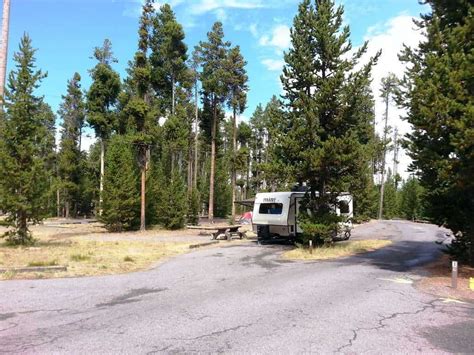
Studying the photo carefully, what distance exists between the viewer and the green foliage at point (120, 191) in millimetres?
31625

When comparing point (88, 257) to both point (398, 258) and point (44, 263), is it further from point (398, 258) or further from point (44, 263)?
point (398, 258)

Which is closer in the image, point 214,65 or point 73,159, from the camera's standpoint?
point 214,65

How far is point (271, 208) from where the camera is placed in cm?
2423

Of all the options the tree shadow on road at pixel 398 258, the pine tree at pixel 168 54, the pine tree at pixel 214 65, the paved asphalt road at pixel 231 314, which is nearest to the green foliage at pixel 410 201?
the pine tree at pixel 214 65

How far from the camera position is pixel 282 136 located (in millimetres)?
20078

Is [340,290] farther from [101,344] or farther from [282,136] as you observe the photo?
[282,136]

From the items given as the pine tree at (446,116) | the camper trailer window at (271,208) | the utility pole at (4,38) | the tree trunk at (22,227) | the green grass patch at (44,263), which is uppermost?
the utility pole at (4,38)

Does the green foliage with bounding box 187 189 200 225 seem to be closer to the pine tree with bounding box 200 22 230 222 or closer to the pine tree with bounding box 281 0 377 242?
the pine tree with bounding box 200 22 230 222

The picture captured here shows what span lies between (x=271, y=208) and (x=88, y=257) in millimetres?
10758

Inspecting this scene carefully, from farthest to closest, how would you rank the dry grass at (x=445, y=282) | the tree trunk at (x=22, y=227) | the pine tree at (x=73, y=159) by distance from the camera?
the pine tree at (x=73, y=159)
the tree trunk at (x=22, y=227)
the dry grass at (x=445, y=282)

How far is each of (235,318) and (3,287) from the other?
6025 millimetres

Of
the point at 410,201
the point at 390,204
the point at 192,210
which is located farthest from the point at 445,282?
the point at 390,204

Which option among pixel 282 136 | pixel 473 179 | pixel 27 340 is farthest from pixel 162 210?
pixel 27 340

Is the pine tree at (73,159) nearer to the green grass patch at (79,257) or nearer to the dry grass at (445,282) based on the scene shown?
the green grass patch at (79,257)
